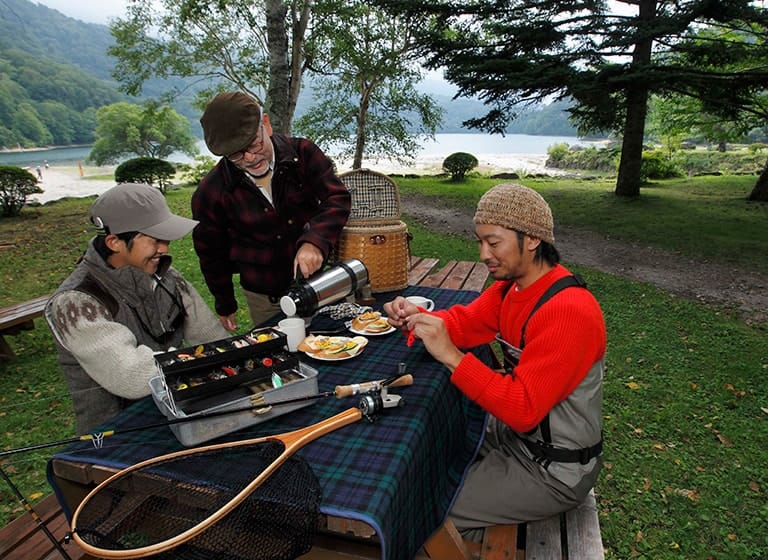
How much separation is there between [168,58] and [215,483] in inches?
651

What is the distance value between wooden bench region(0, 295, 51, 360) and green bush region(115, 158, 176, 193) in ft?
36.1

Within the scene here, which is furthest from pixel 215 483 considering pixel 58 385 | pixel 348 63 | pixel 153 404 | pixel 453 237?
pixel 348 63

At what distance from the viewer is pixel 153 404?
6.32 feet

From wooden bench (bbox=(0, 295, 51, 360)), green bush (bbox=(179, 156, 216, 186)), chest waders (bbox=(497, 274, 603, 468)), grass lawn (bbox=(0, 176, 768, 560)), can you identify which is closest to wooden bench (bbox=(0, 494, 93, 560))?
grass lawn (bbox=(0, 176, 768, 560))

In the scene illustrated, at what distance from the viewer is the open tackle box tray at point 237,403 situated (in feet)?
5.17

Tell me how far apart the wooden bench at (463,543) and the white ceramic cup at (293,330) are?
2.99ft

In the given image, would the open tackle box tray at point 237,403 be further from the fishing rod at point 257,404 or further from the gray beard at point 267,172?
the gray beard at point 267,172

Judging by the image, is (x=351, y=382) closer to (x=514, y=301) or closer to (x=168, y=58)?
(x=514, y=301)

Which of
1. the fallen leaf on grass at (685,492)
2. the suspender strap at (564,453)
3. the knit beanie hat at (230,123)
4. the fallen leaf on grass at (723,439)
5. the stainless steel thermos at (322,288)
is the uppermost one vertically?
the knit beanie hat at (230,123)

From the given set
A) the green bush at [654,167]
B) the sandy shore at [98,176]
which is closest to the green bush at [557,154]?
the sandy shore at [98,176]

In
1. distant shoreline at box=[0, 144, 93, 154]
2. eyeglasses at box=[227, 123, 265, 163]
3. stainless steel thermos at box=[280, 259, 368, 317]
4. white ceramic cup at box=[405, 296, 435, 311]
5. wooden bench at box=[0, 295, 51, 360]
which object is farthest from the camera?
distant shoreline at box=[0, 144, 93, 154]

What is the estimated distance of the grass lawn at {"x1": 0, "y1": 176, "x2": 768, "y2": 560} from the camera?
9.89 feet

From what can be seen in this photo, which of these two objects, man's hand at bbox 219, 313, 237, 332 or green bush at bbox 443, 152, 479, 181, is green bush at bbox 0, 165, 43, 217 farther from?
green bush at bbox 443, 152, 479, 181

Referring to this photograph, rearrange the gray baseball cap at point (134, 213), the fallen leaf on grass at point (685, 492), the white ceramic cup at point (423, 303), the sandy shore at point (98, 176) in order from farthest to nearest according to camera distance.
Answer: the sandy shore at point (98, 176) < the fallen leaf on grass at point (685, 492) < the white ceramic cup at point (423, 303) < the gray baseball cap at point (134, 213)
